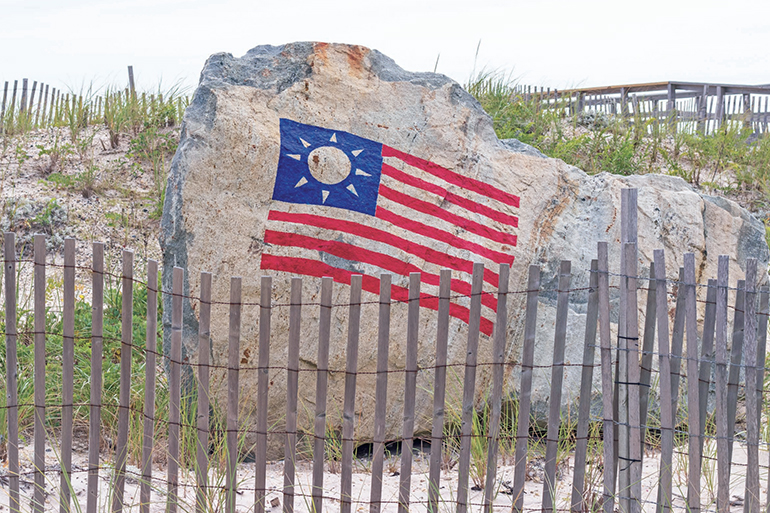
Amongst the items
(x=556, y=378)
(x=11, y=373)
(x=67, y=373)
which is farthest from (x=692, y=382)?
(x=11, y=373)

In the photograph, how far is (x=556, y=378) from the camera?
2.79m

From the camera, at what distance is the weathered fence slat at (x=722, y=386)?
2.68 meters

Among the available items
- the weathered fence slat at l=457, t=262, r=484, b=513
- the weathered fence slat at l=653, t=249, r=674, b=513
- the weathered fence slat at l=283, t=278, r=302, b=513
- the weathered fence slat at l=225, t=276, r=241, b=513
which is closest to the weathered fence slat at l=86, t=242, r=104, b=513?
the weathered fence slat at l=225, t=276, r=241, b=513

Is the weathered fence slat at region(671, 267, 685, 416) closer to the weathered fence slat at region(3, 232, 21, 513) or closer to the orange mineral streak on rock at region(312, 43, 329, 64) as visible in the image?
the orange mineral streak on rock at region(312, 43, 329, 64)

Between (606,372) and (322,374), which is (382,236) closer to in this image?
(322,374)

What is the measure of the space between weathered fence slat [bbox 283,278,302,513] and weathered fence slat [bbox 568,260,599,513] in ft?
3.70

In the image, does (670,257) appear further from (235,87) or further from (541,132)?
(541,132)

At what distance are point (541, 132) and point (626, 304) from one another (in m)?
5.82

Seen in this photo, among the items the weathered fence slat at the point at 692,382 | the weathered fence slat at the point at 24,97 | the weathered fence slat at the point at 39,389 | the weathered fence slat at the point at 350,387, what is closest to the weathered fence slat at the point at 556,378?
the weathered fence slat at the point at 692,382

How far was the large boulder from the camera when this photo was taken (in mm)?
3574

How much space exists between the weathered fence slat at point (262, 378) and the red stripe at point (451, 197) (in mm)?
1365

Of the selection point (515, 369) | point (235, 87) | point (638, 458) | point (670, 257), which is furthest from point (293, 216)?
point (670, 257)

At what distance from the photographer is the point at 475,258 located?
379cm

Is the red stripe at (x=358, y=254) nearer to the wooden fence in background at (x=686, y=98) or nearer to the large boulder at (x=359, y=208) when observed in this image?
the large boulder at (x=359, y=208)
